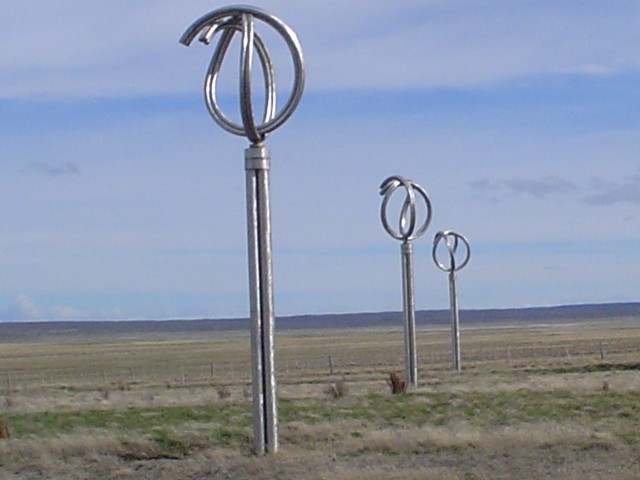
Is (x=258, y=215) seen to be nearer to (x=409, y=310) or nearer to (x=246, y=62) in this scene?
(x=246, y=62)

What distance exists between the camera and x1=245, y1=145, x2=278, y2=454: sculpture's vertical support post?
45.4 ft

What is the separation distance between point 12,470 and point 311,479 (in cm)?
361

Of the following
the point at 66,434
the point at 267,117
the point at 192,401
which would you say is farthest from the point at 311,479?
the point at 192,401

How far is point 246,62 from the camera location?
541 inches

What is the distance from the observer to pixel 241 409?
19.4 meters

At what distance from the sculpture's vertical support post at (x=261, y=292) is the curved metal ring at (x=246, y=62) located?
34cm

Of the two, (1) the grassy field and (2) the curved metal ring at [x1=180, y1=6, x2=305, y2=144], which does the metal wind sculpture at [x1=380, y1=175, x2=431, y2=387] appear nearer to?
(1) the grassy field

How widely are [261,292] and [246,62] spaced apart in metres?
2.52

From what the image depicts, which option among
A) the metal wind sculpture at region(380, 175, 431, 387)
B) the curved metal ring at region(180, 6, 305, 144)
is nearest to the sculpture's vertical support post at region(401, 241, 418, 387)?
the metal wind sculpture at region(380, 175, 431, 387)

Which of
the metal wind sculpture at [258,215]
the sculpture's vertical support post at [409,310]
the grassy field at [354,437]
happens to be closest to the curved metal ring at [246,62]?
the metal wind sculpture at [258,215]

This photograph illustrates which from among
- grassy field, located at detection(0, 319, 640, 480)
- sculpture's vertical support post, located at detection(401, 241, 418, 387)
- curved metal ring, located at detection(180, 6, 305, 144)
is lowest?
grassy field, located at detection(0, 319, 640, 480)

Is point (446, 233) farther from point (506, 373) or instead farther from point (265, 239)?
point (265, 239)

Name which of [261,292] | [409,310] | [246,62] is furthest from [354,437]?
[409,310]

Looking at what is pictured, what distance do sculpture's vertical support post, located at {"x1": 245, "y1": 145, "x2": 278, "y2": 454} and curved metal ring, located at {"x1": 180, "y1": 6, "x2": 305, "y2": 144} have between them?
34 cm
